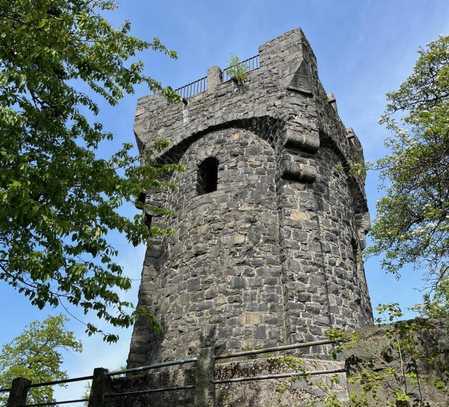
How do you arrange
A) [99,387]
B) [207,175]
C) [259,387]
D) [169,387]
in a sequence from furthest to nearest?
1. [207,175]
2. [99,387]
3. [169,387]
4. [259,387]

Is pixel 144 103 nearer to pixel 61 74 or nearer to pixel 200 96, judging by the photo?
pixel 200 96

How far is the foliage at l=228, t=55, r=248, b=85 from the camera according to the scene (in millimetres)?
10360

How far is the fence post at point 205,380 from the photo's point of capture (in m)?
5.09

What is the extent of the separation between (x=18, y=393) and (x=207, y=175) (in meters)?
5.35

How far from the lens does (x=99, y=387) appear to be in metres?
6.22

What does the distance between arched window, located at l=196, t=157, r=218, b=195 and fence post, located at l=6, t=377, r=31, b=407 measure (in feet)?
15.5

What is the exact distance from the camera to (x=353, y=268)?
8.97 metres

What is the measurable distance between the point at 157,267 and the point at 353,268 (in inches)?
152

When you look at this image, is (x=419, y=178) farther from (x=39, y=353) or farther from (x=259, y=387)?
(x=39, y=353)

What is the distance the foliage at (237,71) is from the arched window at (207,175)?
194 cm

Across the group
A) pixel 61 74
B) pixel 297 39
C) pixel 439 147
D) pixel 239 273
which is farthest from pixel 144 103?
pixel 439 147

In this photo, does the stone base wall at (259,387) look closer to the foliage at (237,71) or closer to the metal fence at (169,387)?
the metal fence at (169,387)

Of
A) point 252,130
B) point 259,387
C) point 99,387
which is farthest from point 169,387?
point 252,130

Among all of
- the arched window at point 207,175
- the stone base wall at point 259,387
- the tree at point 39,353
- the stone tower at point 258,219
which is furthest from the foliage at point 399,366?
the tree at point 39,353
